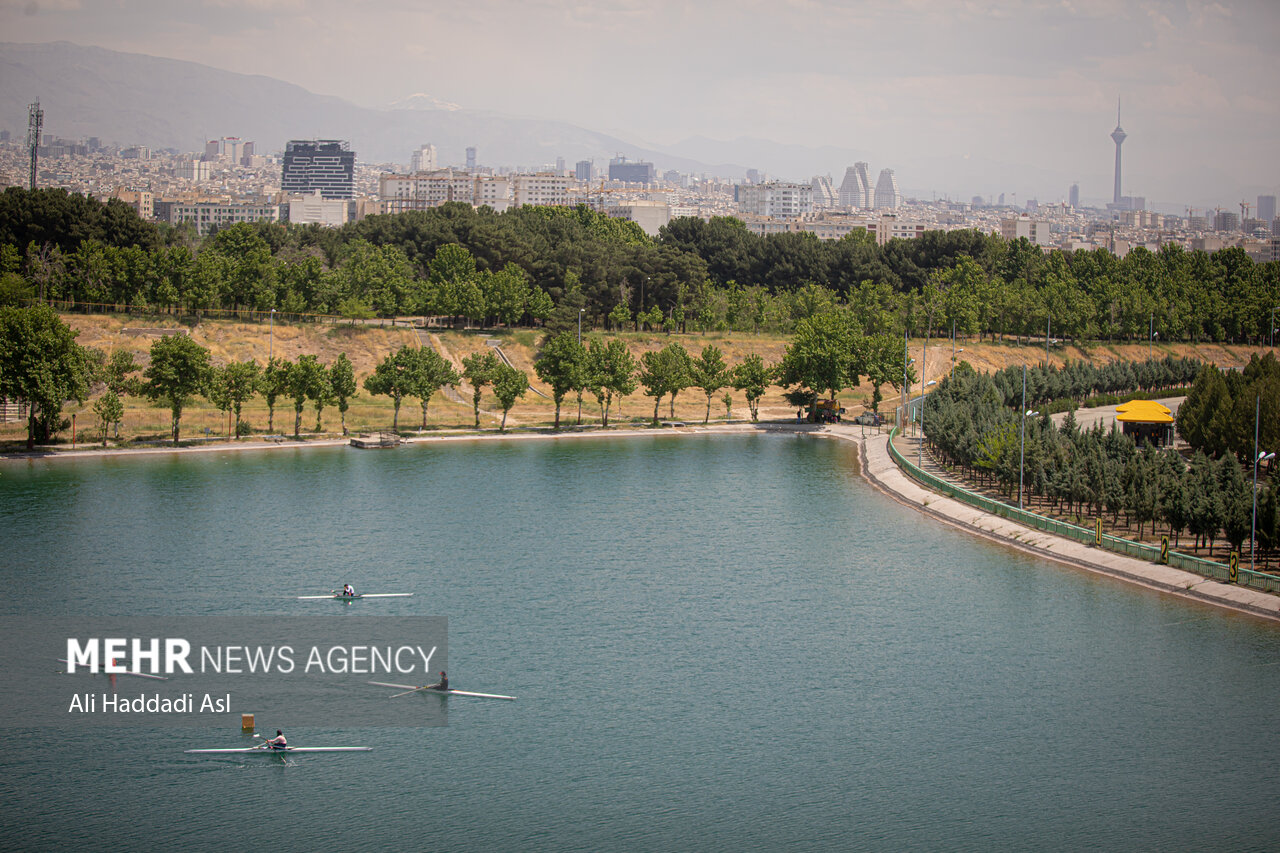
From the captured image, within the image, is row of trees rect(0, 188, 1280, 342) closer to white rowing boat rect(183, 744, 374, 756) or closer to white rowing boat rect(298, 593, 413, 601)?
white rowing boat rect(298, 593, 413, 601)

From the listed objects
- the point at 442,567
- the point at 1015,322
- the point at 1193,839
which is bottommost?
the point at 1193,839

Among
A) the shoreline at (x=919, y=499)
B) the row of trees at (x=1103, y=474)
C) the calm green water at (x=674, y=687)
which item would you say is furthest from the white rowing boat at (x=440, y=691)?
the row of trees at (x=1103, y=474)

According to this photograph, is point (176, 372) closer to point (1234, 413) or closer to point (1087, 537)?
point (1087, 537)

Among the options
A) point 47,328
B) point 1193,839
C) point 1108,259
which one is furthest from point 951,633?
point 1108,259

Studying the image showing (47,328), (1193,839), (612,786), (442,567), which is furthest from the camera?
(47,328)

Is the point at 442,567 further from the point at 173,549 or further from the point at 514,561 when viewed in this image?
the point at 173,549

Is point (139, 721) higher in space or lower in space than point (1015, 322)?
lower

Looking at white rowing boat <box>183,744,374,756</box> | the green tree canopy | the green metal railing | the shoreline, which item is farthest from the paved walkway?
the green tree canopy
